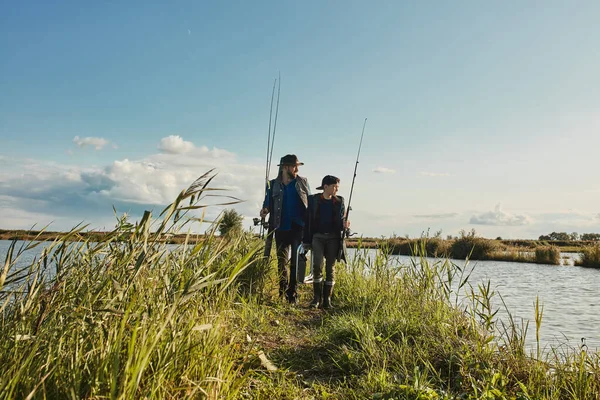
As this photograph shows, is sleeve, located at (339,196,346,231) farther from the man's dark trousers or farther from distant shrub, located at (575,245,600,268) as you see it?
distant shrub, located at (575,245,600,268)

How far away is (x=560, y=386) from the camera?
11.4 ft

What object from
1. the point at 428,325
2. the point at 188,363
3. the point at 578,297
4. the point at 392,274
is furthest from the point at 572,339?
the point at 188,363

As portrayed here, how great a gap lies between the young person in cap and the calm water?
1.16m

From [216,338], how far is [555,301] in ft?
37.7

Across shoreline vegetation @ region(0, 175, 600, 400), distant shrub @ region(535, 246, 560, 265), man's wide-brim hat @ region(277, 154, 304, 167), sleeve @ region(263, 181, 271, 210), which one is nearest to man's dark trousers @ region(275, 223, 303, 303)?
shoreline vegetation @ region(0, 175, 600, 400)

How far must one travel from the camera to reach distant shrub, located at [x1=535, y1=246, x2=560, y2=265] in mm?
24859

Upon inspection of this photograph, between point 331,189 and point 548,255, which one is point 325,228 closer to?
point 331,189

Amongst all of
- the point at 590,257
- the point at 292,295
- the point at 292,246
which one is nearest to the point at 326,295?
the point at 292,295

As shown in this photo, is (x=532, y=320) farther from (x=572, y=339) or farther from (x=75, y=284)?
(x=75, y=284)

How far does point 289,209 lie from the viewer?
7215 mm

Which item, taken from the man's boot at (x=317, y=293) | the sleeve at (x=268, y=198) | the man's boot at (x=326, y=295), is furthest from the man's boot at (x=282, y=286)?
the sleeve at (x=268, y=198)

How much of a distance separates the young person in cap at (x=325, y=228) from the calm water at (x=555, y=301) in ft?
3.82

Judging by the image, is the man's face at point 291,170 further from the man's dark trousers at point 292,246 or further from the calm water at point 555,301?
the calm water at point 555,301

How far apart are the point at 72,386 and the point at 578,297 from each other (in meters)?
13.6
